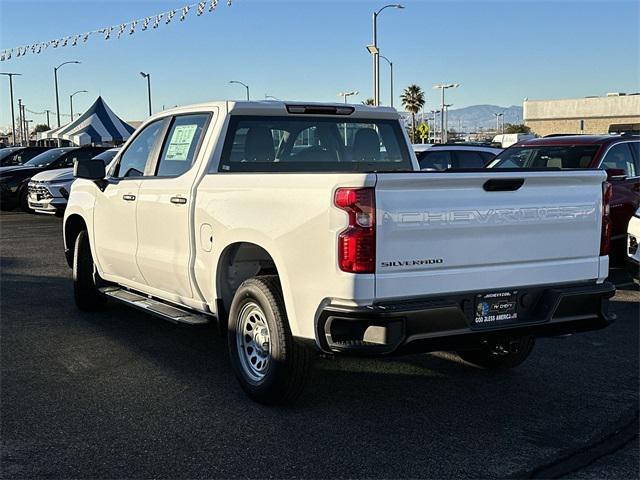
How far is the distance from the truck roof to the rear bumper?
2214mm

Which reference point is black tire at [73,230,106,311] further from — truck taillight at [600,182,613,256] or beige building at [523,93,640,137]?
beige building at [523,93,640,137]

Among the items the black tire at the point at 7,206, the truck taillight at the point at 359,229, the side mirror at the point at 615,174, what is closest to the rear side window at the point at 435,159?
the side mirror at the point at 615,174

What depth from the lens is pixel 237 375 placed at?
5242mm

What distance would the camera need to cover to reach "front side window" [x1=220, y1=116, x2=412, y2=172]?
5871mm

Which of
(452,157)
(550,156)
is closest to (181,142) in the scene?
(550,156)

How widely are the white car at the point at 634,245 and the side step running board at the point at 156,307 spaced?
15.6 ft

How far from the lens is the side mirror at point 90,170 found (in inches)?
265

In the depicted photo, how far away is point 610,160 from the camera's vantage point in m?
10.3

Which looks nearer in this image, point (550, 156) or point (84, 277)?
point (84, 277)

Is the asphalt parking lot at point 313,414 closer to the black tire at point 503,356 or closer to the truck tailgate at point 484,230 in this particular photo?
the black tire at point 503,356

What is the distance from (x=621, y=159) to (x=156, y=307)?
702 cm

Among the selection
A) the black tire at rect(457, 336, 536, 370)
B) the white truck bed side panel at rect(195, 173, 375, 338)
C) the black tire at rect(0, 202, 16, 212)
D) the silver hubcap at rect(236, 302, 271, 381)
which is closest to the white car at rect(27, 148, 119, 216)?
the black tire at rect(0, 202, 16, 212)

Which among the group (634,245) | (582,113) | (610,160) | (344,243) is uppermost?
(582,113)

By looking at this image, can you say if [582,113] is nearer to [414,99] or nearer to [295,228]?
[414,99]
